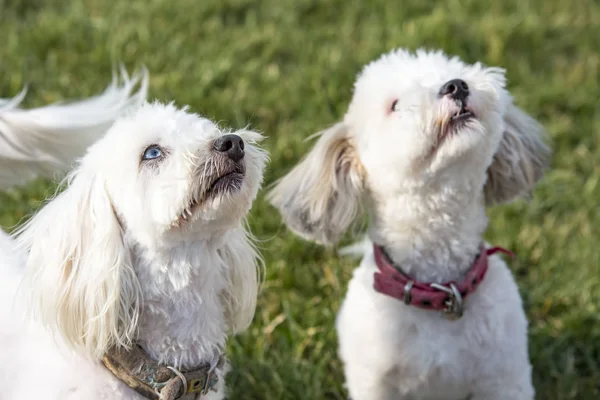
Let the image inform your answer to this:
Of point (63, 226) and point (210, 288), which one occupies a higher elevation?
point (63, 226)

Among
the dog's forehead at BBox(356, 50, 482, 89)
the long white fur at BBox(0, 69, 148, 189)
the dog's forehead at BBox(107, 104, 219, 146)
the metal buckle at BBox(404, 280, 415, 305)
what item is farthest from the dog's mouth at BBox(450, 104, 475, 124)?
Result: the long white fur at BBox(0, 69, 148, 189)

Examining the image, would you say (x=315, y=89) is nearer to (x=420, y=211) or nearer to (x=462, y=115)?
(x=420, y=211)

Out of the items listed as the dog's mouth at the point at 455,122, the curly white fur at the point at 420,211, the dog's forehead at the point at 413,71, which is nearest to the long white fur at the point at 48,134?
the curly white fur at the point at 420,211

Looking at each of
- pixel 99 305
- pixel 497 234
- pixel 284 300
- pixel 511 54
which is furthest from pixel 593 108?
pixel 99 305

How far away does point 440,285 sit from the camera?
9.03 feet

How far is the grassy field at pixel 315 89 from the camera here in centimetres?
343

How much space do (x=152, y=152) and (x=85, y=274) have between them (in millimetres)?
369

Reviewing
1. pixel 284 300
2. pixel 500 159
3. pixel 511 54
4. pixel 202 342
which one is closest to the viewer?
pixel 202 342

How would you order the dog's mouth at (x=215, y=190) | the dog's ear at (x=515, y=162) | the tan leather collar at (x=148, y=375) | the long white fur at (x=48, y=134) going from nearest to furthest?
the dog's mouth at (x=215, y=190), the tan leather collar at (x=148, y=375), the long white fur at (x=48, y=134), the dog's ear at (x=515, y=162)

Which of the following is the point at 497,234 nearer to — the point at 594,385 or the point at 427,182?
the point at 594,385

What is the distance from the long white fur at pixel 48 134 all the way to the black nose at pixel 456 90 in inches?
39.8

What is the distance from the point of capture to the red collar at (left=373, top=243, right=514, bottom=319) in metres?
2.72

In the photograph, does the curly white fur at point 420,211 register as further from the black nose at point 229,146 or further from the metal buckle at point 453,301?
the black nose at point 229,146

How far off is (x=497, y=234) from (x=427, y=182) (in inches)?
54.9
